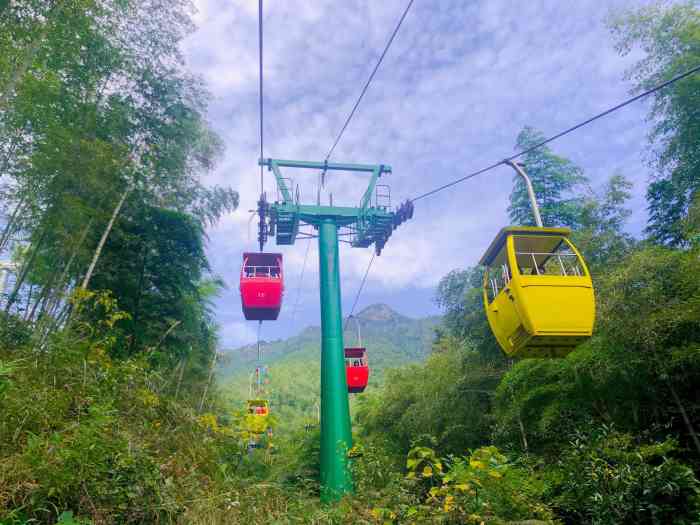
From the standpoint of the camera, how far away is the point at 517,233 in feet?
14.5

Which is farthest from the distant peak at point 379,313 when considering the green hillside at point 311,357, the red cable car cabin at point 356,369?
the red cable car cabin at point 356,369

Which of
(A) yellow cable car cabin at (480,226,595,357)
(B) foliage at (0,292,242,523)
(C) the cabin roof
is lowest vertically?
(B) foliage at (0,292,242,523)

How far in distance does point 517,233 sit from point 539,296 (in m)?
0.73

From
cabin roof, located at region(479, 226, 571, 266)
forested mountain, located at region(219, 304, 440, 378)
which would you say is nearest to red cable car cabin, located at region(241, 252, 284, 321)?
cabin roof, located at region(479, 226, 571, 266)

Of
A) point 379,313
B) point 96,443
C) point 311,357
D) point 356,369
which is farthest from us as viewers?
point 379,313

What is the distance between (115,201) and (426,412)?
7.15 meters

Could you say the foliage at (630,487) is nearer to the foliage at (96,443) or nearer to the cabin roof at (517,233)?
the cabin roof at (517,233)

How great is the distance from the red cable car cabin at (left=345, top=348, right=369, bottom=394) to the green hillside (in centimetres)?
91

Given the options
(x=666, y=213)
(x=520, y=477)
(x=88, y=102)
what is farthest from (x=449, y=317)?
(x=88, y=102)

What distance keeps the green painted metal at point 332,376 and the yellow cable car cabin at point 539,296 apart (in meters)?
3.77

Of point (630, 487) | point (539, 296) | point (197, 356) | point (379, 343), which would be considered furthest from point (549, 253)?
point (379, 343)

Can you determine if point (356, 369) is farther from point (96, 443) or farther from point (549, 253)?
point (96, 443)

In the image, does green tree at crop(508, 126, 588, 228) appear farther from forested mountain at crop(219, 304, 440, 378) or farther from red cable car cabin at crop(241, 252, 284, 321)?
forested mountain at crop(219, 304, 440, 378)

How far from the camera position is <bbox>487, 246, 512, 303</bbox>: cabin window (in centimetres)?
450
